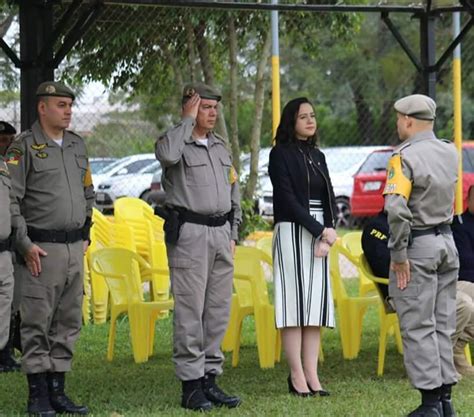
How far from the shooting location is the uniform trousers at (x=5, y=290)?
6.00 m

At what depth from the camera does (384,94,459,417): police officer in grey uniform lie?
619 cm

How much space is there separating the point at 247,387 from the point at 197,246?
1193 mm

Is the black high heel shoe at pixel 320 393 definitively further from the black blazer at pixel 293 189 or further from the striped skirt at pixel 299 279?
the black blazer at pixel 293 189

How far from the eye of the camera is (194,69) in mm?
11883

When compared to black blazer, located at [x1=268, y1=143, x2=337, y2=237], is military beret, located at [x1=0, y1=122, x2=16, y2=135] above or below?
above

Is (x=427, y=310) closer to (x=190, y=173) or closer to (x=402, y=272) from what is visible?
(x=402, y=272)

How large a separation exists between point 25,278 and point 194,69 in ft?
19.1

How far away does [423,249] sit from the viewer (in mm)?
6250

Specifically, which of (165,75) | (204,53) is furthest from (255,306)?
(204,53)

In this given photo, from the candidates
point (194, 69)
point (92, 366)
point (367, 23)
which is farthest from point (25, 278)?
point (367, 23)

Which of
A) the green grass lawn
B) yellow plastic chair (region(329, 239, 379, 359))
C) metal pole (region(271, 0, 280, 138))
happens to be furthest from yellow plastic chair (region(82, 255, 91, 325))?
yellow plastic chair (region(329, 239, 379, 359))

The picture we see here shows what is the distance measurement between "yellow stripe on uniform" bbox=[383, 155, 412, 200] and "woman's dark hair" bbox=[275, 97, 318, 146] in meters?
1.02

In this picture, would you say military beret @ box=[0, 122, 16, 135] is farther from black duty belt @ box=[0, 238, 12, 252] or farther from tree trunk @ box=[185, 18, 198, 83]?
tree trunk @ box=[185, 18, 198, 83]

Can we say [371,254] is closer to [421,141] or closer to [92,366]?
[421,141]
